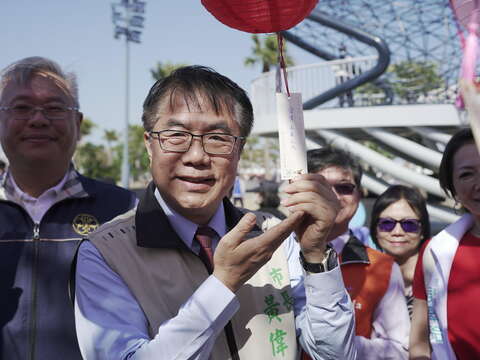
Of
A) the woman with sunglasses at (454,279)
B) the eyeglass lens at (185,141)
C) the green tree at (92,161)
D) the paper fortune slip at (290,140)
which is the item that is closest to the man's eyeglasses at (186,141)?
the eyeglass lens at (185,141)

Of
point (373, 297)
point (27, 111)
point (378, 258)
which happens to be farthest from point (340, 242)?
point (27, 111)

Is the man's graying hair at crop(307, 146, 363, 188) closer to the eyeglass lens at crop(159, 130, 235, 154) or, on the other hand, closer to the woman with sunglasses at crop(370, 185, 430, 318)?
the woman with sunglasses at crop(370, 185, 430, 318)

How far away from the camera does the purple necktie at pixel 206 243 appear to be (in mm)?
1473

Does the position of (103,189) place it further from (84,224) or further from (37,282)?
(37,282)

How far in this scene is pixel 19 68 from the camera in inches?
81.1

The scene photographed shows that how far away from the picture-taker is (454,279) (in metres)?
1.88

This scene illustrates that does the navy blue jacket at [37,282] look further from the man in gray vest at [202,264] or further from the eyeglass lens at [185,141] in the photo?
the eyeglass lens at [185,141]

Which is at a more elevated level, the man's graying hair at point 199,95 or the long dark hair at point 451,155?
the man's graying hair at point 199,95

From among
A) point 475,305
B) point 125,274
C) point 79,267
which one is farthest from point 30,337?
point 475,305

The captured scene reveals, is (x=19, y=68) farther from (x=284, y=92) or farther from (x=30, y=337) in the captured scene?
(x=284, y=92)

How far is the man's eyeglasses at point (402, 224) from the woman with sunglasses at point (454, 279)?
0.85 m

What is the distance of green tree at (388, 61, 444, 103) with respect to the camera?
1337 cm

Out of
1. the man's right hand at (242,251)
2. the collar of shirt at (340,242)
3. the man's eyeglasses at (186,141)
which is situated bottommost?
the collar of shirt at (340,242)

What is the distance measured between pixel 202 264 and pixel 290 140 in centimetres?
49
